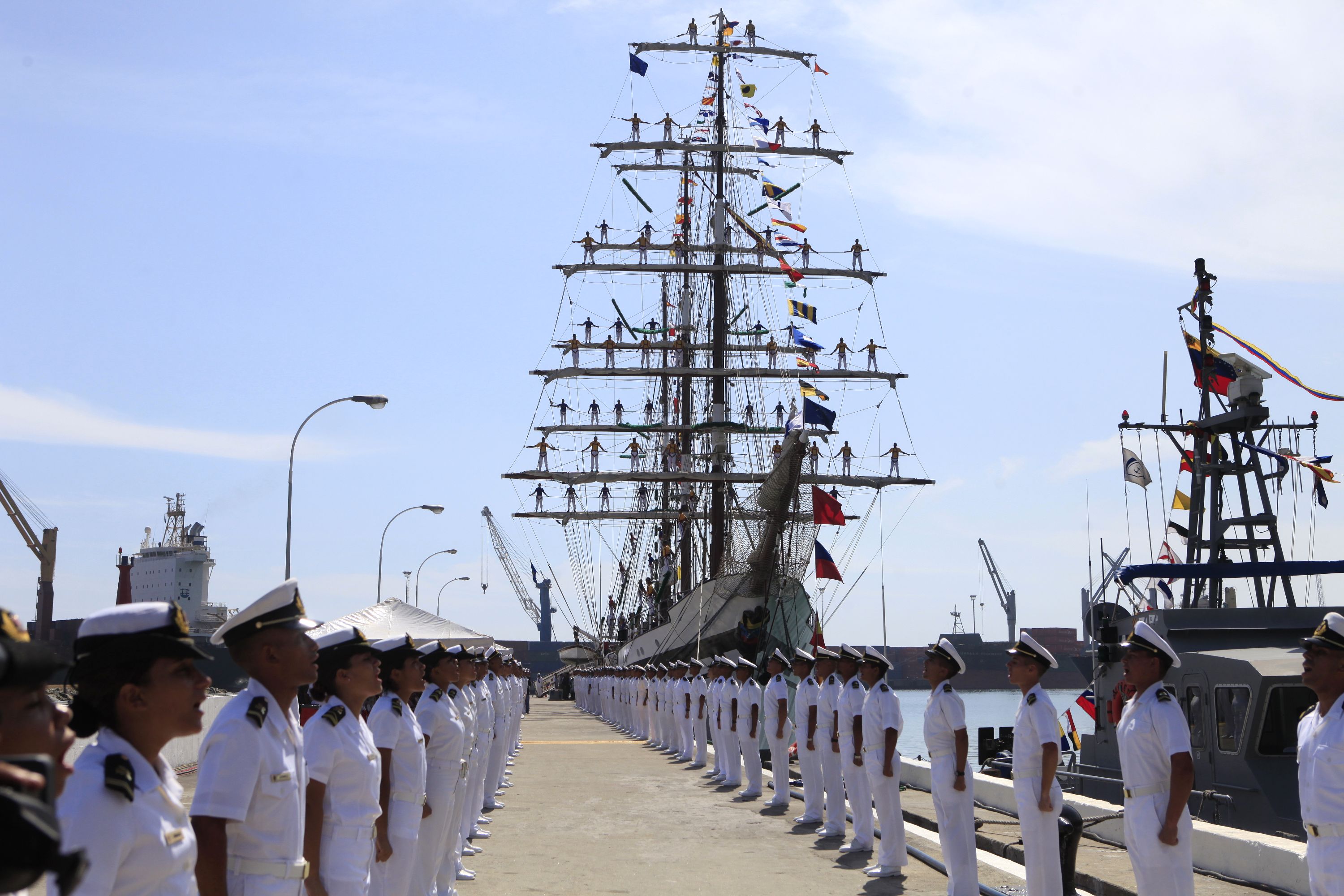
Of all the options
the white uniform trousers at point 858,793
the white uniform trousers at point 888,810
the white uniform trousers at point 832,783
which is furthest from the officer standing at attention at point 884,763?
the white uniform trousers at point 832,783

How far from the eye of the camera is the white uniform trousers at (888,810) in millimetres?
10172

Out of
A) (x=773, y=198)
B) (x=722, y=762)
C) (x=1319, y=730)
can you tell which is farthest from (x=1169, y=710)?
(x=773, y=198)

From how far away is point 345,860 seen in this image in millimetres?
4750

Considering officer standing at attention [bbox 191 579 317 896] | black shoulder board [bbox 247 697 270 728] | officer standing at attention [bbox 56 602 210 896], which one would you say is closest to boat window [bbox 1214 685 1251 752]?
officer standing at attention [bbox 191 579 317 896]

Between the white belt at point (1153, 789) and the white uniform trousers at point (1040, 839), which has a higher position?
the white belt at point (1153, 789)

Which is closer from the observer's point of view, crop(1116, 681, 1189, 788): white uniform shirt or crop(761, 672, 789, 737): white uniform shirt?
crop(1116, 681, 1189, 788): white uniform shirt

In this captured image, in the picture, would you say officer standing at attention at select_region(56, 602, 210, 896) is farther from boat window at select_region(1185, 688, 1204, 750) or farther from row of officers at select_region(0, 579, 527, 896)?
boat window at select_region(1185, 688, 1204, 750)

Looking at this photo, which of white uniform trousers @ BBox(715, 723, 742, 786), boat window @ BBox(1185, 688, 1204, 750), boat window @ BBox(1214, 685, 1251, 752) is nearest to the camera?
boat window @ BBox(1214, 685, 1251, 752)

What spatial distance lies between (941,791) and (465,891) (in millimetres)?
3659

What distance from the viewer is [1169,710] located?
6.44 m

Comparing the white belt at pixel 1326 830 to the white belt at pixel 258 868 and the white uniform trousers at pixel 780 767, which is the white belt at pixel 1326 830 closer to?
the white belt at pixel 258 868

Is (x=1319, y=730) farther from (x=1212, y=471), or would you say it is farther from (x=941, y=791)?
(x=1212, y=471)

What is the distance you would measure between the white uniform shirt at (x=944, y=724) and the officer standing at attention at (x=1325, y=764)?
11.1 feet

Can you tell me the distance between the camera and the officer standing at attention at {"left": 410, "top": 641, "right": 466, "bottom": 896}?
7.89m
